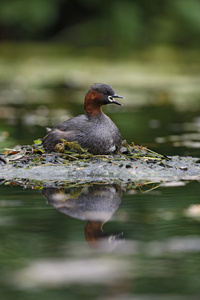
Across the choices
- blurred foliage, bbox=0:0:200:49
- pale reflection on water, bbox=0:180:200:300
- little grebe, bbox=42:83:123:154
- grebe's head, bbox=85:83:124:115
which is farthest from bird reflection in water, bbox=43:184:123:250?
blurred foliage, bbox=0:0:200:49

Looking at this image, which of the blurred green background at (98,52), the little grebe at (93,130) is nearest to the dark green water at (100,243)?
the little grebe at (93,130)

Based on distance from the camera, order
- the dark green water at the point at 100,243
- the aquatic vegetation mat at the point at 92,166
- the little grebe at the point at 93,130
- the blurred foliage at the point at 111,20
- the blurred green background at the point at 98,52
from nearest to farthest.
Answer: the dark green water at the point at 100,243
the aquatic vegetation mat at the point at 92,166
the little grebe at the point at 93,130
the blurred green background at the point at 98,52
the blurred foliage at the point at 111,20

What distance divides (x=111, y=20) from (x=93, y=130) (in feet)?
43.6

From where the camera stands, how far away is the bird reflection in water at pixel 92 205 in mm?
3506

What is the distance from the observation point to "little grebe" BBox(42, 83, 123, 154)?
18.5 ft

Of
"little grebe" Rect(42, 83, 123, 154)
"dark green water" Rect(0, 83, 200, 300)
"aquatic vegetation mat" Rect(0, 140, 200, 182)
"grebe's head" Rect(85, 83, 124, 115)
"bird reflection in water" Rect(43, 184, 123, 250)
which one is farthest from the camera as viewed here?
"grebe's head" Rect(85, 83, 124, 115)

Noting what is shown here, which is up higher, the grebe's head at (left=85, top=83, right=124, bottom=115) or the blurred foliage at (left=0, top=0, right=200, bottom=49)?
the blurred foliage at (left=0, top=0, right=200, bottom=49)

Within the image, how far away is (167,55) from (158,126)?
960 cm

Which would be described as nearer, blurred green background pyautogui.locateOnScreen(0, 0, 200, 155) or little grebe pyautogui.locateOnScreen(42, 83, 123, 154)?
little grebe pyautogui.locateOnScreen(42, 83, 123, 154)

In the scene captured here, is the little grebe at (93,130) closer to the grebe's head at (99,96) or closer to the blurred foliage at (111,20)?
the grebe's head at (99,96)

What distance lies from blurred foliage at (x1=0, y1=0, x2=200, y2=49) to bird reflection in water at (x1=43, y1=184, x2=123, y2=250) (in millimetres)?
13706

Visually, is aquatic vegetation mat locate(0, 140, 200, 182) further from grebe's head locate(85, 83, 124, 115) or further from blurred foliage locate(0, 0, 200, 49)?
blurred foliage locate(0, 0, 200, 49)

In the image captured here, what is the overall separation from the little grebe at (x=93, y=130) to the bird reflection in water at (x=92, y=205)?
30.1 inches

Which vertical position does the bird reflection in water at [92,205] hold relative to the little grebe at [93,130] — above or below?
below
